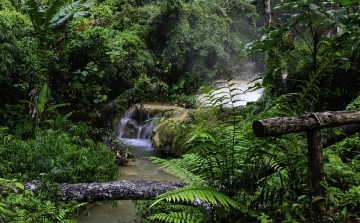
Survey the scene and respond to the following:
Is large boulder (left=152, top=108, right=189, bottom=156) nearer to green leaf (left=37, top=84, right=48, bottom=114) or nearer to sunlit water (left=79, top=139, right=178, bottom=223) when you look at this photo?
sunlit water (left=79, top=139, right=178, bottom=223)

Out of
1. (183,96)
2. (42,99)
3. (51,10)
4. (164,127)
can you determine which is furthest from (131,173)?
(183,96)

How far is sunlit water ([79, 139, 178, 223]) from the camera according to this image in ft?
16.3

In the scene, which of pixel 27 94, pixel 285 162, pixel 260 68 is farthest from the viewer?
pixel 260 68

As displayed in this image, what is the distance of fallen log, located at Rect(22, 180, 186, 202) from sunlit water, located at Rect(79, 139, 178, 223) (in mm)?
400

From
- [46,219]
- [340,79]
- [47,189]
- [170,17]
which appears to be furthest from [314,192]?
[170,17]

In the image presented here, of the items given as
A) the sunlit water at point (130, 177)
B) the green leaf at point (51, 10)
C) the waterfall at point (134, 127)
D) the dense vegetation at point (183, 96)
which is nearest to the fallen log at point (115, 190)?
the dense vegetation at point (183, 96)

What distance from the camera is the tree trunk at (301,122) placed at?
185 centimetres

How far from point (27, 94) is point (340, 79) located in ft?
24.4

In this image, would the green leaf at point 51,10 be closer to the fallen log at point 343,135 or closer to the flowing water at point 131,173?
the flowing water at point 131,173

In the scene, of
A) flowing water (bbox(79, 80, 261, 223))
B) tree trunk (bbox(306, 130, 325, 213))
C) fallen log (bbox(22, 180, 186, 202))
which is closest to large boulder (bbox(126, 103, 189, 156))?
flowing water (bbox(79, 80, 261, 223))

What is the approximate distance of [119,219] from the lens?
4859mm

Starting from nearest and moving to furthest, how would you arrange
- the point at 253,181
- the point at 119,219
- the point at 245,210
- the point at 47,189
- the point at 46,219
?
the point at 245,210, the point at 253,181, the point at 46,219, the point at 47,189, the point at 119,219

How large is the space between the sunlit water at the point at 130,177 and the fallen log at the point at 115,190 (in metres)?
0.40

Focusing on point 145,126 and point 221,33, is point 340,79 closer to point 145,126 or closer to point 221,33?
point 145,126
